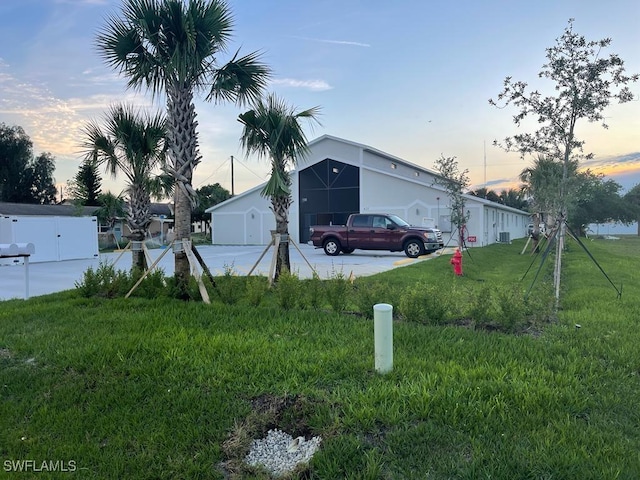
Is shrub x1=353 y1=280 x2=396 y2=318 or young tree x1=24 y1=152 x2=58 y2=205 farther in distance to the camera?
young tree x1=24 y1=152 x2=58 y2=205

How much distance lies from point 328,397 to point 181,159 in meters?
5.53

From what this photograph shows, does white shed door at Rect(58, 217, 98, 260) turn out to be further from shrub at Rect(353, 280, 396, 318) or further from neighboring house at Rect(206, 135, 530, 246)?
shrub at Rect(353, 280, 396, 318)

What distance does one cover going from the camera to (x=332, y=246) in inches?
773

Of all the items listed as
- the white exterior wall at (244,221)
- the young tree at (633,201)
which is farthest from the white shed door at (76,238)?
the young tree at (633,201)

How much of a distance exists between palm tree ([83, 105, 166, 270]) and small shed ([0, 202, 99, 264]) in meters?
9.26

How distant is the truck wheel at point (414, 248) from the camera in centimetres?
1759

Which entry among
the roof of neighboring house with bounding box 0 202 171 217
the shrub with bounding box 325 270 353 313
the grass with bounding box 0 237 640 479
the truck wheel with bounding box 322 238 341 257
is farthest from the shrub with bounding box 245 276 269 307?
the roof of neighboring house with bounding box 0 202 171 217

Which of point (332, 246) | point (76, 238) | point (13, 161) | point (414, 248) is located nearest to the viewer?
point (414, 248)

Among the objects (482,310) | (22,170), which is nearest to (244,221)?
(22,170)

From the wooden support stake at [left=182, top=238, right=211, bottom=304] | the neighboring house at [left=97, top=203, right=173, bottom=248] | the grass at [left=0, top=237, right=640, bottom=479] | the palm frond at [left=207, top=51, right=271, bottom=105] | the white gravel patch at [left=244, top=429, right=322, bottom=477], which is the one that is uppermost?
the palm frond at [left=207, top=51, right=271, bottom=105]

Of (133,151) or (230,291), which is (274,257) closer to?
(230,291)

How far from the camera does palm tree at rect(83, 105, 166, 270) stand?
9.79 m

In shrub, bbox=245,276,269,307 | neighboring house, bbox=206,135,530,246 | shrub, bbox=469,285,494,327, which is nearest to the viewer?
shrub, bbox=469,285,494,327

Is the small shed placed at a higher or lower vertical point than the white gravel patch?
higher
